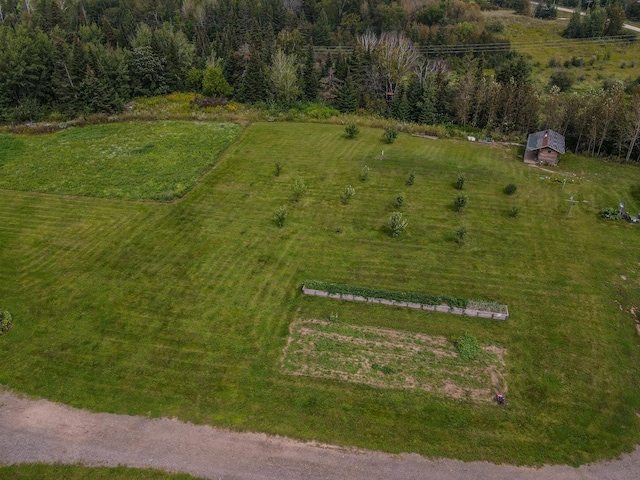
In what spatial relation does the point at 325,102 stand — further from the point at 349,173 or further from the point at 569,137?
the point at 569,137

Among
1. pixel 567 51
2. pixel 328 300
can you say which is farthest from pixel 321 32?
pixel 328 300

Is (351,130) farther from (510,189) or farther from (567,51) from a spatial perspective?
(567,51)

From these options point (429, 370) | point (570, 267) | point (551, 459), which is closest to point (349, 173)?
point (570, 267)

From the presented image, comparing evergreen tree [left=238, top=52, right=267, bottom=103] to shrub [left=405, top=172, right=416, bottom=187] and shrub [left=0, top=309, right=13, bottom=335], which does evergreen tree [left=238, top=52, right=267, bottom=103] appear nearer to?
shrub [left=405, top=172, right=416, bottom=187]

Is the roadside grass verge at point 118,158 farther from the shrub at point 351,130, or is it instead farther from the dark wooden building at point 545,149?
the dark wooden building at point 545,149

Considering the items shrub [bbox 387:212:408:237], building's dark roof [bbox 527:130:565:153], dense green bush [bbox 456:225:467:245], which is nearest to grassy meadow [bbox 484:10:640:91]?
building's dark roof [bbox 527:130:565:153]

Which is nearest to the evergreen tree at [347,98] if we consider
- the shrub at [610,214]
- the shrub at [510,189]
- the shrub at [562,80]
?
the shrub at [510,189]
